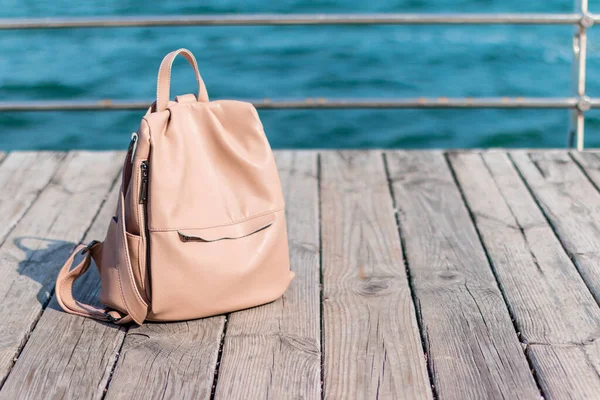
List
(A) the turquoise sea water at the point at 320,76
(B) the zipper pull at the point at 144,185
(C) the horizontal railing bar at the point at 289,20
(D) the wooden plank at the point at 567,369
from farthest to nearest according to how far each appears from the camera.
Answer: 1. (A) the turquoise sea water at the point at 320,76
2. (C) the horizontal railing bar at the point at 289,20
3. (B) the zipper pull at the point at 144,185
4. (D) the wooden plank at the point at 567,369

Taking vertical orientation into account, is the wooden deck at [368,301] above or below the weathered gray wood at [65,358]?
below

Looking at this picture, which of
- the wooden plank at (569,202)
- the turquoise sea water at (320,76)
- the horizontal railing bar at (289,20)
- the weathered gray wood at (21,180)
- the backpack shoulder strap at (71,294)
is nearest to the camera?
the backpack shoulder strap at (71,294)

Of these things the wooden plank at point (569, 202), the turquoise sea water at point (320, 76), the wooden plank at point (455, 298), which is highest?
the wooden plank at point (455, 298)

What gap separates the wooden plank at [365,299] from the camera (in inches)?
58.6

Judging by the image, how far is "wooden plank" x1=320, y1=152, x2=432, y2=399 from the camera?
4.88 feet

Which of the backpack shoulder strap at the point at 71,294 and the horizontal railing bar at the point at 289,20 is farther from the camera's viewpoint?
the horizontal railing bar at the point at 289,20

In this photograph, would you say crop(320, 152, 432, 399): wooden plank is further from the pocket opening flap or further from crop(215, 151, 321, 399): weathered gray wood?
the pocket opening flap

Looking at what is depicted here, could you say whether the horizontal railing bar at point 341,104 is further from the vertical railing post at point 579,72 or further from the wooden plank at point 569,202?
the wooden plank at point 569,202

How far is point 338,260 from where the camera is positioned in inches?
77.6

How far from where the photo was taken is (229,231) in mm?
1614

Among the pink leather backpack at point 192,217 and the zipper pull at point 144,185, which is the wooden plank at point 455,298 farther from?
the zipper pull at point 144,185

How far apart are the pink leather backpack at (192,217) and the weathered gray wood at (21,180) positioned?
2.17 feet

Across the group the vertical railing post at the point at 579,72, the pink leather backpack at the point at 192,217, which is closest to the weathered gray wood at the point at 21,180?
the pink leather backpack at the point at 192,217

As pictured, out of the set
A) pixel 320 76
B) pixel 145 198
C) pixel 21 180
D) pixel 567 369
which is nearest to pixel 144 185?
pixel 145 198
